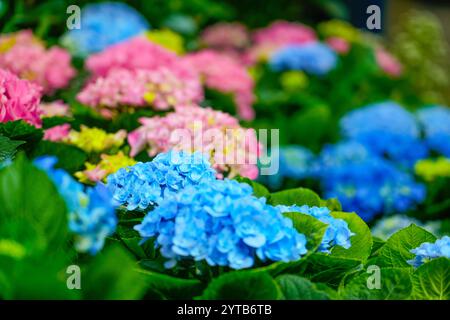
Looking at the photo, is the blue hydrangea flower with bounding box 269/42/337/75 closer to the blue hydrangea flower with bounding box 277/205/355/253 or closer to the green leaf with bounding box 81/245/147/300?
the blue hydrangea flower with bounding box 277/205/355/253

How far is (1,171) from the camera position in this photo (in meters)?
1.25

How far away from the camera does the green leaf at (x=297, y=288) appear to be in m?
1.28

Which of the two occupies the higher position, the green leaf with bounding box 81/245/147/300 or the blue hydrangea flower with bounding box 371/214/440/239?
the green leaf with bounding box 81/245/147/300

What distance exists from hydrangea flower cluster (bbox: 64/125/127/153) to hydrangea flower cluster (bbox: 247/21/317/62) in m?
2.64

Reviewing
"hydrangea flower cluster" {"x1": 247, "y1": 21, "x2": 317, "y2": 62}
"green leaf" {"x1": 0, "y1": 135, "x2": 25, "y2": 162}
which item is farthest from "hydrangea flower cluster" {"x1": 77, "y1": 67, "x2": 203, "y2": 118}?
"hydrangea flower cluster" {"x1": 247, "y1": 21, "x2": 317, "y2": 62}

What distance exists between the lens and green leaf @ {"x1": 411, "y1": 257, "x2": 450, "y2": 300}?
4.57 feet

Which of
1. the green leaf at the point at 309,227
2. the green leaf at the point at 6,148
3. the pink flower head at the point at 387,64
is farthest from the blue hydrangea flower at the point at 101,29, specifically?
the green leaf at the point at 309,227

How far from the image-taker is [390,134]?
3.62 meters

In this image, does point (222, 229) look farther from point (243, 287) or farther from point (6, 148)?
point (6, 148)

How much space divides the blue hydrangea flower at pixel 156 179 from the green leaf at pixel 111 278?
1.05ft

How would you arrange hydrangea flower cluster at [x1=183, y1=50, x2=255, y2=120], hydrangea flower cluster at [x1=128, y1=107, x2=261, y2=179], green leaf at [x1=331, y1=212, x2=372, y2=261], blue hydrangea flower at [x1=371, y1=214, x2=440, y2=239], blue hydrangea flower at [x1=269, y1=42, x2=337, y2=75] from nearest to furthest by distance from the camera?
green leaf at [x1=331, y1=212, x2=372, y2=261]
hydrangea flower cluster at [x1=128, y1=107, x2=261, y2=179]
blue hydrangea flower at [x1=371, y1=214, x2=440, y2=239]
hydrangea flower cluster at [x1=183, y1=50, x2=255, y2=120]
blue hydrangea flower at [x1=269, y1=42, x2=337, y2=75]

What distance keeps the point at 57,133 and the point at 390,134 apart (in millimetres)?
1898
